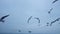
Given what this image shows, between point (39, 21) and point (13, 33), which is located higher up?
point (39, 21)

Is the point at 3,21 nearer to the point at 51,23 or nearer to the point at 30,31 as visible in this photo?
the point at 30,31

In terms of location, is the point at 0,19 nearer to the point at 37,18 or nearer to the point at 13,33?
the point at 13,33

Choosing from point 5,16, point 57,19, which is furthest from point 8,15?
point 57,19

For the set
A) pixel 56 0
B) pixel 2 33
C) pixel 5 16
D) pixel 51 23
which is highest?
pixel 56 0

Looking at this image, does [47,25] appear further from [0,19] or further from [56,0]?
[0,19]

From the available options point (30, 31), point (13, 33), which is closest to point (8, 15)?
point (13, 33)

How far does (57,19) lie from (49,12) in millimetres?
211

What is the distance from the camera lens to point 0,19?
8.08ft

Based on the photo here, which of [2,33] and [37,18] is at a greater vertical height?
[37,18]

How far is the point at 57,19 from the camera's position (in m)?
2.52

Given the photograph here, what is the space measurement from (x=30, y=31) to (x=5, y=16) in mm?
555

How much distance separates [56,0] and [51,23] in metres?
0.45

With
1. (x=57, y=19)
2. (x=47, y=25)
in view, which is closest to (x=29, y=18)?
(x=47, y=25)

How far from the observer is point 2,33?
2428 millimetres
